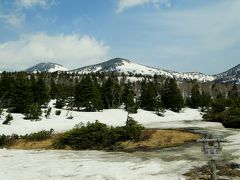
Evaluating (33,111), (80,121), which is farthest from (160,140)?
(80,121)

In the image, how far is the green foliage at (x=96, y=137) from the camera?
33094 millimetres

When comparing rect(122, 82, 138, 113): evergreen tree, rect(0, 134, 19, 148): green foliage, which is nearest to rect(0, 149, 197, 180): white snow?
rect(0, 134, 19, 148): green foliage

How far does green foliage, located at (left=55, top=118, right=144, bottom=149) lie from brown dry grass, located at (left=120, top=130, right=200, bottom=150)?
840 millimetres

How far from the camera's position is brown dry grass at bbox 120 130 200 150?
105 ft

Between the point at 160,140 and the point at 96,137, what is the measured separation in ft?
18.5

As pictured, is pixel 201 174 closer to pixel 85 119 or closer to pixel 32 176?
pixel 32 176

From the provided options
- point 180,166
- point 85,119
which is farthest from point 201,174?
point 85,119

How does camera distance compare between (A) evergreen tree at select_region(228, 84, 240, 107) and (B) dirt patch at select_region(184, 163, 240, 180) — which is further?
(A) evergreen tree at select_region(228, 84, 240, 107)

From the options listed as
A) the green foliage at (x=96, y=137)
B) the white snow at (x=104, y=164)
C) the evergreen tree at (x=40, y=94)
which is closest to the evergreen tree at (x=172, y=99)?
the evergreen tree at (x=40, y=94)

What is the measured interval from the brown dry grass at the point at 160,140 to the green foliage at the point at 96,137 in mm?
840

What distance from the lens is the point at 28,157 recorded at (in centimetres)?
2627

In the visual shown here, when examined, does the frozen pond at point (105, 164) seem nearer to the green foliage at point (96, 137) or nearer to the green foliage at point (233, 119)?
the green foliage at point (96, 137)

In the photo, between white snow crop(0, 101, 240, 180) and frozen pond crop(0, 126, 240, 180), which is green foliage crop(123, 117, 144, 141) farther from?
frozen pond crop(0, 126, 240, 180)

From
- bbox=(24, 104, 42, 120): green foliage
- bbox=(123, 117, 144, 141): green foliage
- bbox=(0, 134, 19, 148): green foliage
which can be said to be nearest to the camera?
bbox=(123, 117, 144, 141): green foliage
